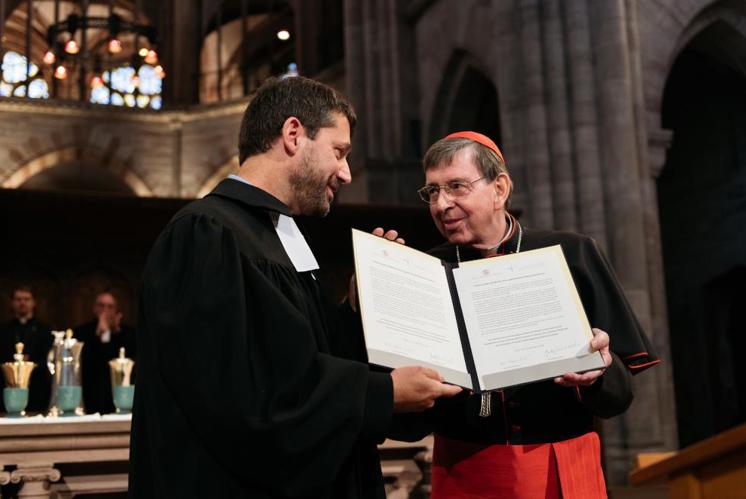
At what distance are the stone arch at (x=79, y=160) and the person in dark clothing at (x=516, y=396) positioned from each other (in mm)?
16929

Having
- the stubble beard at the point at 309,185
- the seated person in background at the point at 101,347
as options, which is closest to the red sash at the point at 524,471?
the stubble beard at the point at 309,185

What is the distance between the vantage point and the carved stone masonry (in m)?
3.62

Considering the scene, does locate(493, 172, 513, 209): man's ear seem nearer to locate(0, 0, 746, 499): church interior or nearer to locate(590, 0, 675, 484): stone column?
locate(0, 0, 746, 499): church interior

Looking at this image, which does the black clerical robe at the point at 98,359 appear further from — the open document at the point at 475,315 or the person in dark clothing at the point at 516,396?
the open document at the point at 475,315

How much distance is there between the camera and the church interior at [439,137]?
32.0 feet

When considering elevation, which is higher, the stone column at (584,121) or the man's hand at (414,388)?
the stone column at (584,121)

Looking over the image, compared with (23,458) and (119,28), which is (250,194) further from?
(119,28)

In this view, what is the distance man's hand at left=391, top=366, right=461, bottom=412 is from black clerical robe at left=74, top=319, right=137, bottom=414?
5.29 metres

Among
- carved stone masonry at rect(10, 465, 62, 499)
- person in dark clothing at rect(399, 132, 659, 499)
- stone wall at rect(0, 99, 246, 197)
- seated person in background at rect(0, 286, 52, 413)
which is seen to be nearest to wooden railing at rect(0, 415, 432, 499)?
carved stone masonry at rect(10, 465, 62, 499)

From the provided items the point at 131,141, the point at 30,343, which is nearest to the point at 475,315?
the point at 30,343

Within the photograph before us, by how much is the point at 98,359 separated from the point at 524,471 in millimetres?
5786

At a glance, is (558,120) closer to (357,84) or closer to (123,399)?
(357,84)

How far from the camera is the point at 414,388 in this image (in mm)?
1844

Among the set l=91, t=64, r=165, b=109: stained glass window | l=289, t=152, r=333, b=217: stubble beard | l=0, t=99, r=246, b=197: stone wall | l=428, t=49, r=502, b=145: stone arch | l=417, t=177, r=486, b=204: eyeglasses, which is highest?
l=91, t=64, r=165, b=109: stained glass window
